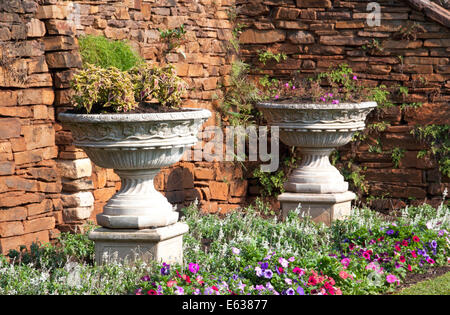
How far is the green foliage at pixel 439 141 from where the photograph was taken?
8852mm

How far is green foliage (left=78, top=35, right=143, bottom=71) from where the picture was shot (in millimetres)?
6945

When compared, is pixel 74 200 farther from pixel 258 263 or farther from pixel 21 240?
pixel 258 263

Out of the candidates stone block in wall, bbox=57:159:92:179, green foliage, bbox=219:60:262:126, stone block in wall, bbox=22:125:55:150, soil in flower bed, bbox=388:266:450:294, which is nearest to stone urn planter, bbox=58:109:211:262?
stone block in wall, bbox=22:125:55:150

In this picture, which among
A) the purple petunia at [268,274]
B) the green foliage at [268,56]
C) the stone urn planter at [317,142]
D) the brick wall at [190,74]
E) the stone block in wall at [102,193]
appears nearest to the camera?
the purple petunia at [268,274]

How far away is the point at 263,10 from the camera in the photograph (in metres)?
9.46

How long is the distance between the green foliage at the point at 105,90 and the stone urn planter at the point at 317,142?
2.42m

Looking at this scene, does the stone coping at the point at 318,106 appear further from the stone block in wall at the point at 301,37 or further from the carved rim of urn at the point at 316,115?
the stone block in wall at the point at 301,37

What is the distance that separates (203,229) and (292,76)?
122 inches

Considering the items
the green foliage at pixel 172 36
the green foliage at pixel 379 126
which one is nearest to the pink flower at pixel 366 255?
the green foliage at pixel 379 126

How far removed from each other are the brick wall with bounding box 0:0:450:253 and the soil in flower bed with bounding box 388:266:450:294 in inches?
112

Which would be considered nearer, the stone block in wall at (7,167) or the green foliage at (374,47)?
the stone block in wall at (7,167)

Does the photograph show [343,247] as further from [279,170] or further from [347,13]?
[347,13]

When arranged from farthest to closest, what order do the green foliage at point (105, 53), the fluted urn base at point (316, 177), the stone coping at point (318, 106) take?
1. the fluted urn base at point (316, 177)
2. the stone coping at point (318, 106)
3. the green foliage at point (105, 53)
